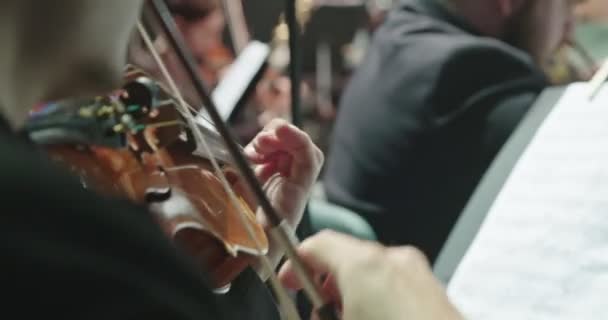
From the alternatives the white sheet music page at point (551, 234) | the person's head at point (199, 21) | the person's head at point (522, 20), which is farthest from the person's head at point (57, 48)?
the person's head at point (199, 21)

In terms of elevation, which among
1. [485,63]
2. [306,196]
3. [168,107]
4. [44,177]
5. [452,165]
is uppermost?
[44,177]

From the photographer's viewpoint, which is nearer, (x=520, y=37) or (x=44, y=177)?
(x=44, y=177)

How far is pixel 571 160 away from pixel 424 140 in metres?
0.48

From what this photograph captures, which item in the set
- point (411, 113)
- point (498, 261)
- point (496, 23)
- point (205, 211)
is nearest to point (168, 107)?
point (205, 211)

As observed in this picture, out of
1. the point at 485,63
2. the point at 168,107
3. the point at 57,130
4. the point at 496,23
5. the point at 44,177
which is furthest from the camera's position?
the point at 496,23

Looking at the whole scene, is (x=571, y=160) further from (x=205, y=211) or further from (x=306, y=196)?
(x=205, y=211)

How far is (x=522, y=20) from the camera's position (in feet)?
4.44

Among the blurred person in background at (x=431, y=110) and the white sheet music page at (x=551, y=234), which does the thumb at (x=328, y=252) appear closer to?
the white sheet music page at (x=551, y=234)

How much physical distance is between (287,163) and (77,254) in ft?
1.40

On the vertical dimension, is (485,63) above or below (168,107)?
below

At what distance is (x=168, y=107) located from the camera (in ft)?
2.21

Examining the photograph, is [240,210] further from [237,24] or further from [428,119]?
[237,24]

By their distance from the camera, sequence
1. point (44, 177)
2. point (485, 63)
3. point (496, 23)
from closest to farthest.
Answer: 1. point (44, 177)
2. point (485, 63)
3. point (496, 23)

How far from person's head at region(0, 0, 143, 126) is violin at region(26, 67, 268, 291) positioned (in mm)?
129
